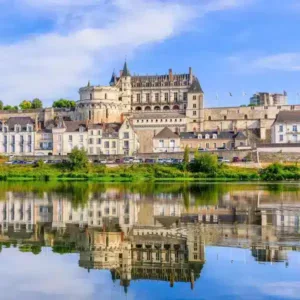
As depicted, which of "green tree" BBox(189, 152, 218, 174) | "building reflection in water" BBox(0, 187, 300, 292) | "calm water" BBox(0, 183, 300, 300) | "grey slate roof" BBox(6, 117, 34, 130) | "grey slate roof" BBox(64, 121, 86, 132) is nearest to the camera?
"calm water" BBox(0, 183, 300, 300)

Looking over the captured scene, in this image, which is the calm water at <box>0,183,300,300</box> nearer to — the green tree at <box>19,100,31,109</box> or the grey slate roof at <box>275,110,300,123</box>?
the grey slate roof at <box>275,110,300,123</box>

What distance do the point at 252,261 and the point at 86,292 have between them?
14.3ft

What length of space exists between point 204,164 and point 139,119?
21357 mm

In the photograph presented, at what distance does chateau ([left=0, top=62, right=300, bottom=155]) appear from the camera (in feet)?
213

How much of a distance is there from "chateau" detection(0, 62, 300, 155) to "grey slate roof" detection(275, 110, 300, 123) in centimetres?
384

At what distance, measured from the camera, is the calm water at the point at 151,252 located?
38.7 ft

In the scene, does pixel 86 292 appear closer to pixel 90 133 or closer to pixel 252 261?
pixel 252 261

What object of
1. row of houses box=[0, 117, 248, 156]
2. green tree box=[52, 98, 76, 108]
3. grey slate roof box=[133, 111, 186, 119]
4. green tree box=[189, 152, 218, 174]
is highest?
green tree box=[52, 98, 76, 108]

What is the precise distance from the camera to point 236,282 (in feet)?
40.0

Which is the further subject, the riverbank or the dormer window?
the dormer window

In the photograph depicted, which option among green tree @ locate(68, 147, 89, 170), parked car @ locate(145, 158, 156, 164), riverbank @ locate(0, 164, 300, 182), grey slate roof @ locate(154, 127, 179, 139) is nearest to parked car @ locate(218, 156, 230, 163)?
riverbank @ locate(0, 164, 300, 182)

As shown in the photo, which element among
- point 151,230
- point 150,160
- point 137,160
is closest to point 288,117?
point 150,160

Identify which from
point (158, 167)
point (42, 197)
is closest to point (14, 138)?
point (158, 167)

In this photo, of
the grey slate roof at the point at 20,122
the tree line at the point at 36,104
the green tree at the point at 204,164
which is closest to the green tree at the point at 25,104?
the tree line at the point at 36,104
